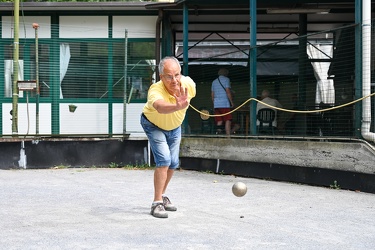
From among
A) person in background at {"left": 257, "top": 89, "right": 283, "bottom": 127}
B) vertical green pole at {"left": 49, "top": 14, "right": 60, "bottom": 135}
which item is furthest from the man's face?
vertical green pole at {"left": 49, "top": 14, "right": 60, "bottom": 135}

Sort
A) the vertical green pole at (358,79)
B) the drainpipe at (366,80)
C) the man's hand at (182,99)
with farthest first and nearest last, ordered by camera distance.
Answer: the vertical green pole at (358,79)
the drainpipe at (366,80)
the man's hand at (182,99)

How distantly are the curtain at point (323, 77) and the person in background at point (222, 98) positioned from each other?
2.14 meters

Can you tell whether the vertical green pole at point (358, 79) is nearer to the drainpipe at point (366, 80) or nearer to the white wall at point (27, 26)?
the drainpipe at point (366, 80)

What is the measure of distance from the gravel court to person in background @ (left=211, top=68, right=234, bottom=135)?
176 cm

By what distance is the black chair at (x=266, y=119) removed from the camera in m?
11.8

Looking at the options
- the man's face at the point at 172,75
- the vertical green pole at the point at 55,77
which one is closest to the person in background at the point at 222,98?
the vertical green pole at the point at 55,77

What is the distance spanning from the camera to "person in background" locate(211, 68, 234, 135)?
13.0 metres

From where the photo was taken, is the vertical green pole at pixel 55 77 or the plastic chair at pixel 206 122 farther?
the vertical green pole at pixel 55 77

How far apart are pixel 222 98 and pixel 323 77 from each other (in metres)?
2.92

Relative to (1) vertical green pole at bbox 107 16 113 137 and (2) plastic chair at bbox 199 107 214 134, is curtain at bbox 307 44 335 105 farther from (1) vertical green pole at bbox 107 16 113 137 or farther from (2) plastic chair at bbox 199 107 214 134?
(1) vertical green pole at bbox 107 16 113 137

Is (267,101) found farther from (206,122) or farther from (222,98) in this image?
(206,122)

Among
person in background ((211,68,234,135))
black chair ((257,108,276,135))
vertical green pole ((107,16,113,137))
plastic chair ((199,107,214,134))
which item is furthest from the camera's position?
vertical green pole ((107,16,113,137))

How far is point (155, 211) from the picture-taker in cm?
723

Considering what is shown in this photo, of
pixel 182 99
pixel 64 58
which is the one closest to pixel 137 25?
pixel 64 58
